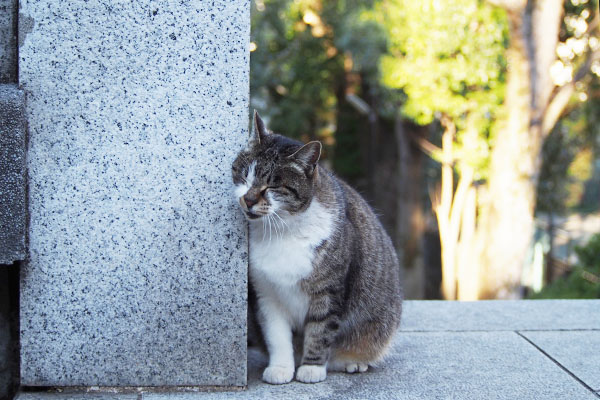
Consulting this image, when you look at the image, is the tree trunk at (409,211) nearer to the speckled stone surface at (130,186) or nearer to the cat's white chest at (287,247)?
the cat's white chest at (287,247)

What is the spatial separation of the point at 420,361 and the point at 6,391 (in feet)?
6.21

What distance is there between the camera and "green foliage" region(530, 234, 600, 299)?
28.8 ft

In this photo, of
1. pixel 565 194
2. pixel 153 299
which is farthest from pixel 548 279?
pixel 153 299

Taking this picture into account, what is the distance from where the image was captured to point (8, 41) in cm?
261

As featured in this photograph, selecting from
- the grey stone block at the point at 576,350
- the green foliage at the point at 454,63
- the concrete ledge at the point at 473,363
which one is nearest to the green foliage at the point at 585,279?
the green foliage at the point at 454,63

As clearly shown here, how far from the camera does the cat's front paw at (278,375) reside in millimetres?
2896

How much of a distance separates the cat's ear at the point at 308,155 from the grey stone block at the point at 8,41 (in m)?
→ 1.16

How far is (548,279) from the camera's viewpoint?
14.6 meters

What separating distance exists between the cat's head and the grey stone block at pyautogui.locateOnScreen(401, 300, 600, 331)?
148 centimetres

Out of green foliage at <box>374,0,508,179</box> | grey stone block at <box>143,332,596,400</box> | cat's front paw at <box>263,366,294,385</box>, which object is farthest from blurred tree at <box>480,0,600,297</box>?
cat's front paw at <box>263,366,294,385</box>

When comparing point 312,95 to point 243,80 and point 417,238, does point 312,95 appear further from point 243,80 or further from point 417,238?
point 243,80

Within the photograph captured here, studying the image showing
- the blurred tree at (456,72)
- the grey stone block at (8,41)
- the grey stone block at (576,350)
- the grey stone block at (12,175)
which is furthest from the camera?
the blurred tree at (456,72)

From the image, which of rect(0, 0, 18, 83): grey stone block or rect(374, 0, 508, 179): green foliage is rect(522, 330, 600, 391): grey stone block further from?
rect(374, 0, 508, 179): green foliage

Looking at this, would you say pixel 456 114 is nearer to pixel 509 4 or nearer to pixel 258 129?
pixel 509 4
